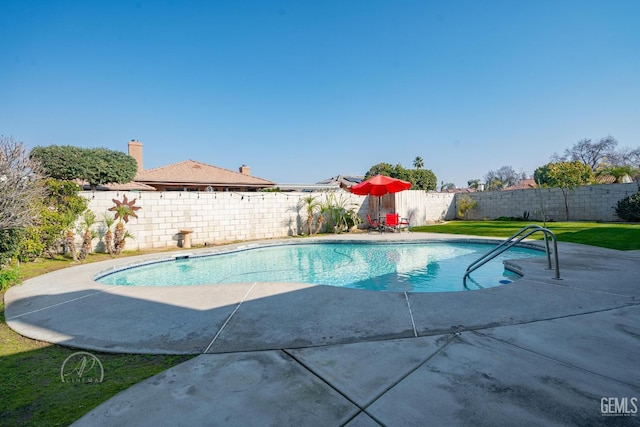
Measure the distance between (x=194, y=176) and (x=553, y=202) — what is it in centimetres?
2428

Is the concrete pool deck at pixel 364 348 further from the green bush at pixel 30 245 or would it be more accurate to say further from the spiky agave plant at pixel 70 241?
the spiky agave plant at pixel 70 241

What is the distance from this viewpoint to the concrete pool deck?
1.78m

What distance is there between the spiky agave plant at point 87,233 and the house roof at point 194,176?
38.9 ft

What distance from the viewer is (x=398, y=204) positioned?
53.8 ft

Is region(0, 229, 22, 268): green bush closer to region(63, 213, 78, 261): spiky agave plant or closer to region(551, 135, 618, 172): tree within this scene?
region(63, 213, 78, 261): spiky agave plant

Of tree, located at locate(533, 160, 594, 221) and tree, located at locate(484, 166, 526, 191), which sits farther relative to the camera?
tree, located at locate(484, 166, 526, 191)

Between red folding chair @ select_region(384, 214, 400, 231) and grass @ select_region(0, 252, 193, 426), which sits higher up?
red folding chair @ select_region(384, 214, 400, 231)

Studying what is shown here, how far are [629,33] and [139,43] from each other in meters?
18.8

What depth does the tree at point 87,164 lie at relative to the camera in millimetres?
15321

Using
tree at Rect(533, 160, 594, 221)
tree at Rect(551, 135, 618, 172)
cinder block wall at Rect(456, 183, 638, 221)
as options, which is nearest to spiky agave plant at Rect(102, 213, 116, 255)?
cinder block wall at Rect(456, 183, 638, 221)

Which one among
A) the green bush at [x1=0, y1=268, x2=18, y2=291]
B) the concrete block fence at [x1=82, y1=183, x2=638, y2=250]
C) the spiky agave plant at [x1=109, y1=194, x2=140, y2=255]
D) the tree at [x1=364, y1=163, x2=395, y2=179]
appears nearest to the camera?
the green bush at [x1=0, y1=268, x2=18, y2=291]

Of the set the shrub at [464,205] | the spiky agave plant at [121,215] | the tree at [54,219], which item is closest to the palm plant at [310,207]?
the spiky agave plant at [121,215]

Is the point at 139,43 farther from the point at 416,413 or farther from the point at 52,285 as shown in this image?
the point at 416,413

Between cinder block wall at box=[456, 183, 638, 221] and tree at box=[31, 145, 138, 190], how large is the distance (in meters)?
22.9
